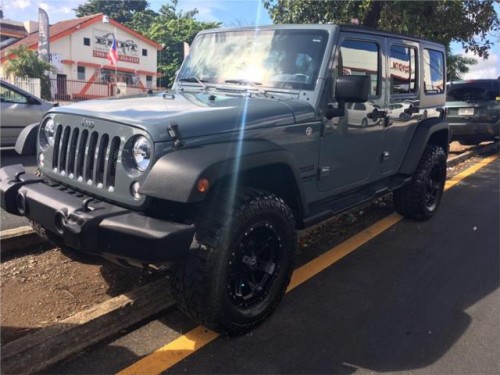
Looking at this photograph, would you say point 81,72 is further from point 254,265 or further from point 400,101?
point 254,265

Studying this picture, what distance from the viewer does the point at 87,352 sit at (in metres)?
2.77

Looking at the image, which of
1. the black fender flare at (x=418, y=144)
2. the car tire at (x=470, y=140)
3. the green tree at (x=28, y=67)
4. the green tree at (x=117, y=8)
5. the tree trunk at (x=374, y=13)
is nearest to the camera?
the black fender flare at (x=418, y=144)

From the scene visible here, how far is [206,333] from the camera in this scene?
3061 millimetres

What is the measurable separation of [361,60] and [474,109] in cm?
778

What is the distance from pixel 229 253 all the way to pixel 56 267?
1684 millimetres

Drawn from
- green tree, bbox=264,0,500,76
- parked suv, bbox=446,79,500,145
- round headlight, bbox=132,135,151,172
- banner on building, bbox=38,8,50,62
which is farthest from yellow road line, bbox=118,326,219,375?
banner on building, bbox=38,8,50,62

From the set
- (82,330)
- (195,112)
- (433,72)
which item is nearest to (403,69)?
(433,72)

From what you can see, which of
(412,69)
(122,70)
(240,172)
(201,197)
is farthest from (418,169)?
(122,70)

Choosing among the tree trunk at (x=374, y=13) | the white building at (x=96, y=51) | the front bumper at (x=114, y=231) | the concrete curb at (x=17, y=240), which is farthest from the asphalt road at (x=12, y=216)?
the white building at (x=96, y=51)

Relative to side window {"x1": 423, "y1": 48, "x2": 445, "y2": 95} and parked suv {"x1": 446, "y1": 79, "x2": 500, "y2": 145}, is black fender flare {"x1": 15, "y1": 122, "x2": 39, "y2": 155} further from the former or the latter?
parked suv {"x1": 446, "y1": 79, "x2": 500, "y2": 145}

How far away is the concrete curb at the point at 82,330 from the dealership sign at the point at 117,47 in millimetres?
40155

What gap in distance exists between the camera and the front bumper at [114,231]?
2469 millimetres

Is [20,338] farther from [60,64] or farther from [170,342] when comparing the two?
[60,64]

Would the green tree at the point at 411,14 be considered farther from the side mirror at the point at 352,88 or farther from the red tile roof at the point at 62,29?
the red tile roof at the point at 62,29
